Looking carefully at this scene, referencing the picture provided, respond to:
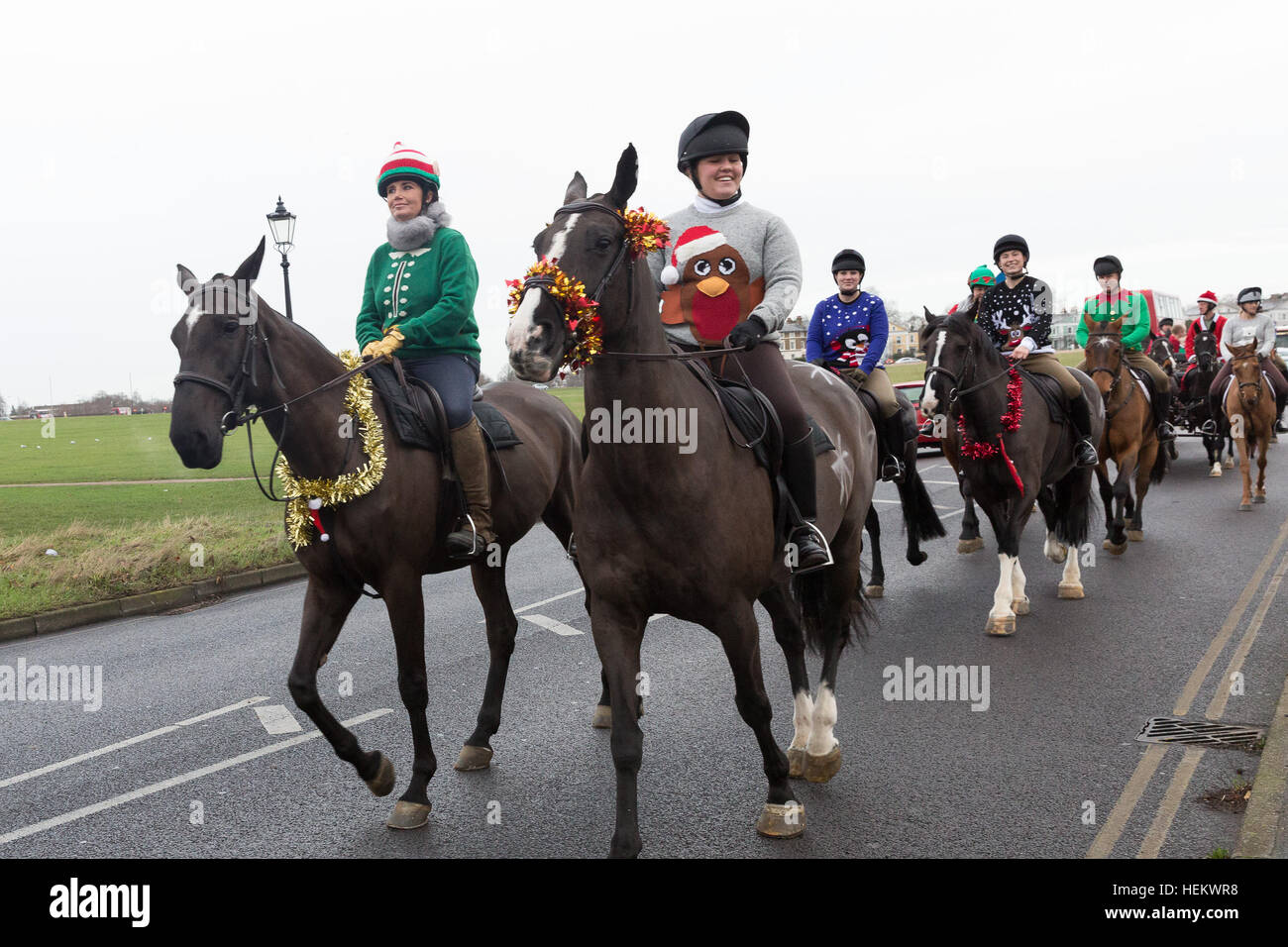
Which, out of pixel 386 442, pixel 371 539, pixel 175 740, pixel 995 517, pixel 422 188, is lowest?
pixel 175 740

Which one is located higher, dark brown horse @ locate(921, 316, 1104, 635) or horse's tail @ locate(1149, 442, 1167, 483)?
dark brown horse @ locate(921, 316, 1104, 635)

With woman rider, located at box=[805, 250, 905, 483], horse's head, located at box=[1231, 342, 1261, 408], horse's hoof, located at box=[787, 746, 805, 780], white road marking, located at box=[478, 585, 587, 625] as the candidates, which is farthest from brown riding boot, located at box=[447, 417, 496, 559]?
horse's head, located at box=[1231, 342, 1261, 408]

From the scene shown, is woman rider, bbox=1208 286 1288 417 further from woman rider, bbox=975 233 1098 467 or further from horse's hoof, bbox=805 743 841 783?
horse's hoof, bbox=805 743 841 783

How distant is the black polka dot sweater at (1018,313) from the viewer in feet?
28.9

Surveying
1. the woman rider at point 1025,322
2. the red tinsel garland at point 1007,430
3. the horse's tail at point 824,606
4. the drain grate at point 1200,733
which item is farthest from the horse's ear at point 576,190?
the woman rider at point 1025,322

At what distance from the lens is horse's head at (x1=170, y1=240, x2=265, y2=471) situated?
4.32 meters

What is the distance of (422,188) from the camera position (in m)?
5.34

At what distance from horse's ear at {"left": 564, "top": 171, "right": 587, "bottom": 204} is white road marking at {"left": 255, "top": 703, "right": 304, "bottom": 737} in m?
3.81

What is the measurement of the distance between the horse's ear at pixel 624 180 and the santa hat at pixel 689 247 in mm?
710

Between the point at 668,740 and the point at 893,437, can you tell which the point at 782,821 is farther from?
the point at 893,437

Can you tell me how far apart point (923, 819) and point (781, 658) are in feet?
8.72

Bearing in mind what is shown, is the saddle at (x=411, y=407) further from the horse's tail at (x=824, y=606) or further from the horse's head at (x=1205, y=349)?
the horse's head at (x=1205, y=349)
